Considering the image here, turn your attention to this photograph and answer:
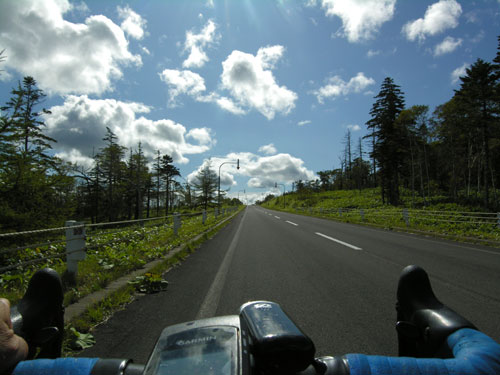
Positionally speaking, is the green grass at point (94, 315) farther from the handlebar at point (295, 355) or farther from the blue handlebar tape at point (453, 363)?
the blue handlebar tape at point (453, 363)

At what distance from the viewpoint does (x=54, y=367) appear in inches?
44.3

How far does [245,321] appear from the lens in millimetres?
1412

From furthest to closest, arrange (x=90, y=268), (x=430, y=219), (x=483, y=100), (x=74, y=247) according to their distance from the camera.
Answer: (x=483, y=100)
(x=430, y=219)
(x=90, y=268)
(x=74, y=247)

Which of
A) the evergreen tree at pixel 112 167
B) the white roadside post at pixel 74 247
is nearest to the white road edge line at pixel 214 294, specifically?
the white roadside post at pixel 74 247

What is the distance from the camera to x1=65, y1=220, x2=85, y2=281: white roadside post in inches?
172

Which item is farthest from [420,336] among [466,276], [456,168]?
[456,168]

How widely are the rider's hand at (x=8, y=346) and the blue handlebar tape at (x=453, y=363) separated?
1.59 meters

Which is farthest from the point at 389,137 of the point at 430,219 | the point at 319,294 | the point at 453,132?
the point at 319,294

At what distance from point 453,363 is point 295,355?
0.65 meters

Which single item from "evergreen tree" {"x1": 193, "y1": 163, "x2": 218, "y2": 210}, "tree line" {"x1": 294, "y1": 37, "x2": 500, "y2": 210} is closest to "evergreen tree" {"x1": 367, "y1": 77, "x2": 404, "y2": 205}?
"tree line" {"x1": 294, "y1": 37, "x2": 500, "y2": 210}

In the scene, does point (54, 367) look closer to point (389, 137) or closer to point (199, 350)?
point (199, 350)

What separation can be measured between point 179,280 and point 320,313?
9.37 feet

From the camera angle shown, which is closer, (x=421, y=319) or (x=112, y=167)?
(x=421, y=319)

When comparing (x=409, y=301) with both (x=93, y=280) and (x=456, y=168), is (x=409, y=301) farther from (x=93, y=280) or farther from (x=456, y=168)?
(x=456, y=168)
